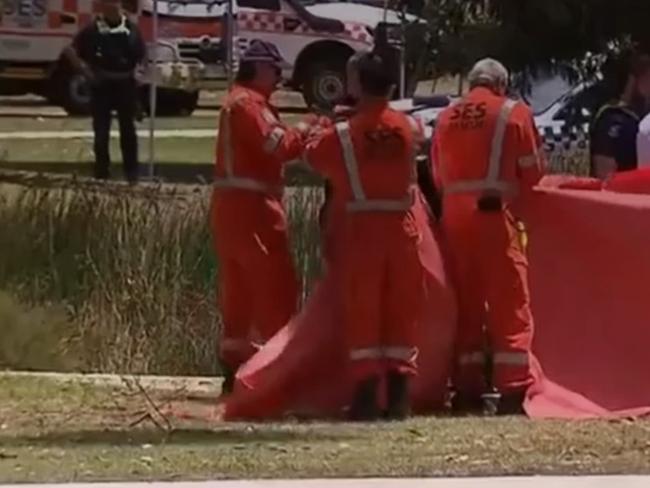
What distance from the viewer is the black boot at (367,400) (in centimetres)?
960

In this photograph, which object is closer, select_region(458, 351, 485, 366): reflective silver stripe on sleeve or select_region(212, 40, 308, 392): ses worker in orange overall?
select_region(458, 351, 485, 366): reflective silver stripe on sleeve

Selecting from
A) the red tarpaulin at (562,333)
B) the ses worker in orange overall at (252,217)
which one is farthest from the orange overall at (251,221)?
the red tarpaulin at (562,333)

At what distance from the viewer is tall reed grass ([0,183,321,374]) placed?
1270 centimetres

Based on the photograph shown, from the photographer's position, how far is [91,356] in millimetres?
12641

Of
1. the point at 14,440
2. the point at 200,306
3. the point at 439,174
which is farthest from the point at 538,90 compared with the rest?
the point at 14,440

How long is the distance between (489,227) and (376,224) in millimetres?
555

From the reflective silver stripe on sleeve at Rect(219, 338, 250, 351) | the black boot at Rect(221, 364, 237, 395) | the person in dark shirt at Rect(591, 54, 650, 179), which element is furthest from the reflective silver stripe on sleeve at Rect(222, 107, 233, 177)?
the person in dark shirt at Rect(591, 54, 650, 179)

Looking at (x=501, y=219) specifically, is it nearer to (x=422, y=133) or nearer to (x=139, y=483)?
(x=422, y=133)

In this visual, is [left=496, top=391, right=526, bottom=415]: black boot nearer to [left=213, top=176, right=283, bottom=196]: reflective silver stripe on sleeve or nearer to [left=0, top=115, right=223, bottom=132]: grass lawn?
[left=213, top=176, right=283, bottom=196]: reflective silver stripe on sleeve

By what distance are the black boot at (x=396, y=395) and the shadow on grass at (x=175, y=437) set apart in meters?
0.48

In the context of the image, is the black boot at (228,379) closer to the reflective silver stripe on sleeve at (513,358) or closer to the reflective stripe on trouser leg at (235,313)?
the reflective stripe on trouser leg at (235,313)

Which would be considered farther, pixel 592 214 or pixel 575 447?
pixel 592 214

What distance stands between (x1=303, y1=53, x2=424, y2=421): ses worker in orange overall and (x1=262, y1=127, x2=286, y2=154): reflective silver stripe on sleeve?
18.3 inches

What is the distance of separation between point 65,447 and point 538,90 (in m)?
10.00
